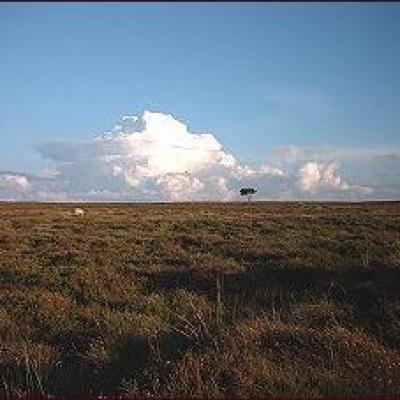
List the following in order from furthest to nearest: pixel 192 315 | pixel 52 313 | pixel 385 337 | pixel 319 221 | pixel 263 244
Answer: pixel 319 221, pixel 263 244, pixel 52 313, pixel 192 315, pixel 385 337

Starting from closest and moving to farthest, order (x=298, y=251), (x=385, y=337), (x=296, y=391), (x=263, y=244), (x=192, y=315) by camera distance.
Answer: (x=296, y=391), (x=385, y=337), (x=192, y=315), (x=298, y=251), (x=263, y=244)

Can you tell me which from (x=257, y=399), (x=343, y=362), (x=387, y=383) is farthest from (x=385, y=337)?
(x=257, y=399)

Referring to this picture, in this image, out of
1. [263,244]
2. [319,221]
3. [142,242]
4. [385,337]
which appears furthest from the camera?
[319,221]

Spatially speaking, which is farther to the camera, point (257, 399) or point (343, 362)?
point (343, 362)

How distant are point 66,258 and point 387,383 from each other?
48.2 ft

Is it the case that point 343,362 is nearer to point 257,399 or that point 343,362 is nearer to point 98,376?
point 257,399

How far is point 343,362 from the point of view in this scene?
7082mm

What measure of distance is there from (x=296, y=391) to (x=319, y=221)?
34277 mm

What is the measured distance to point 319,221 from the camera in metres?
40.0

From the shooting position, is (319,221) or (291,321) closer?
(291,321)

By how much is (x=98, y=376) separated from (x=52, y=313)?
369 centimetres

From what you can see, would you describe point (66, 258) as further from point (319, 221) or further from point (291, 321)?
point (319, 221)

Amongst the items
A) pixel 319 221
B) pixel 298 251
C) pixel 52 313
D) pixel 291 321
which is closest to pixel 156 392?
pixel 291 321

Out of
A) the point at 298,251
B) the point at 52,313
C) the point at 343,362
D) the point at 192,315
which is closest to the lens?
the point at 343,362
